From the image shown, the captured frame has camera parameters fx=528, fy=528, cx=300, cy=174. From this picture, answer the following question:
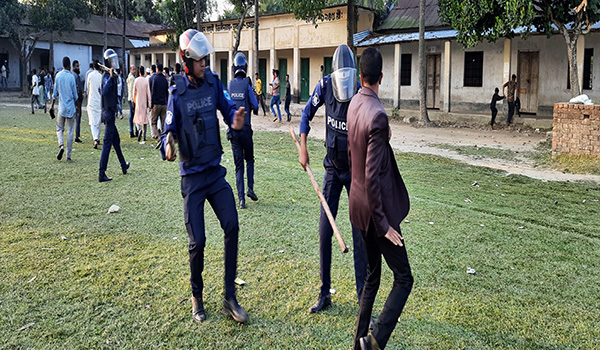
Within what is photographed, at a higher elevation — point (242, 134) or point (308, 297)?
point (242, 134)

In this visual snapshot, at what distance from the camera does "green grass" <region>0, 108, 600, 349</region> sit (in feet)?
12.4

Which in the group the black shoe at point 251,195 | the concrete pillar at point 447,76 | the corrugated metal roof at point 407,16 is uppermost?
the corrugated metal roof at point 407,16

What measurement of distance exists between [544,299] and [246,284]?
2.54 meters

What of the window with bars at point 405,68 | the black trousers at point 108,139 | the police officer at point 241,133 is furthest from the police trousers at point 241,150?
the window with bars at point 405,68

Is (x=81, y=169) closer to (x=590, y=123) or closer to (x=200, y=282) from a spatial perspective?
(x=200, y=282)

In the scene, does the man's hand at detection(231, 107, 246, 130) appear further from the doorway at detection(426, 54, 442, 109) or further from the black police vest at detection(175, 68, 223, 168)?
the doorway at detection(426, 54, 442, 109)

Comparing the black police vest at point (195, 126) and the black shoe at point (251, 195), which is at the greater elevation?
the black police vest at point (195, 126)

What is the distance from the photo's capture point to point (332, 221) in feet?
12.7

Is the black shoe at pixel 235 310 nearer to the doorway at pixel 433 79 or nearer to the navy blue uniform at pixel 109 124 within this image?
the navy blue uniform at pixel 109 124

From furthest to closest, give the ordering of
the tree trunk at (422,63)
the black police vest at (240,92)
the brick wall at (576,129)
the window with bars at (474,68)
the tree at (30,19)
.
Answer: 1. the tree at (30,19)
2. the window with bars at (474,68)
3. the tree trunk at (422,63)
4. the brick wall at (576,129)
5. the black police vest at (240,92)

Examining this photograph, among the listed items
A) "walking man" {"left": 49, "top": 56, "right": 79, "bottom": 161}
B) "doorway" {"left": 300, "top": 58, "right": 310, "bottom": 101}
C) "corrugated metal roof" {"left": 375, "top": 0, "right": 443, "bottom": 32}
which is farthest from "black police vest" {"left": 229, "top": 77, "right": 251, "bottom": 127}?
"doorway" {"left": 300, "top": 58, "right": 310, "bottom": 101}

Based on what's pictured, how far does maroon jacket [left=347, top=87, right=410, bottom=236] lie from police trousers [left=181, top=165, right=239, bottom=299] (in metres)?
1.12

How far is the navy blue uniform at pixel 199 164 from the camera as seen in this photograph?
3.96 m

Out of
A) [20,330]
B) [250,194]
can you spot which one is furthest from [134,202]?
[20,330]
